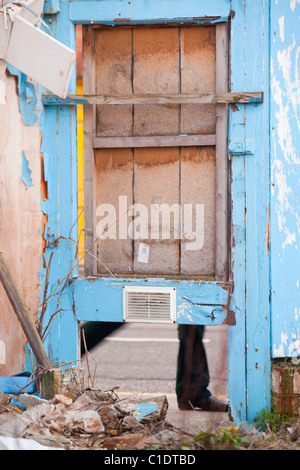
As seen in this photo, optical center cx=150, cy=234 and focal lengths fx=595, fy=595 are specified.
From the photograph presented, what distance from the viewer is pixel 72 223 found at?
418 centimetres

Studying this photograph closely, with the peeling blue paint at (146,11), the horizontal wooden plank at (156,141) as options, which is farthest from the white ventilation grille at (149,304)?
the peeling blue paint at (146,11)

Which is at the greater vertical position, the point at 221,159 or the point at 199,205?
the point at 221,159

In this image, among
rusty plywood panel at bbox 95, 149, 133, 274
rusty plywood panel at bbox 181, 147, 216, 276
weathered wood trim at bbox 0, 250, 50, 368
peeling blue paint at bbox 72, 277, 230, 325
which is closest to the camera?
weathered wood trim at bbox 0, 250, 50, 368

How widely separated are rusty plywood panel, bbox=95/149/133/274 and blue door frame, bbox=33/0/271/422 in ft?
0.66

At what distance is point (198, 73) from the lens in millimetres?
4152

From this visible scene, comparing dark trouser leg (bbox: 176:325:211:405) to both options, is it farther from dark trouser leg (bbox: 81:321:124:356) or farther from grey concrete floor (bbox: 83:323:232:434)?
dark trouser leg (bbox: 81:321:124:356)

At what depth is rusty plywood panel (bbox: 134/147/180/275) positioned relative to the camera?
4195 millimetres

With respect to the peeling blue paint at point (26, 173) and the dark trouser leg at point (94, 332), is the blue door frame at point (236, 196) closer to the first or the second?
the peeling blue paint at point (26, 173)

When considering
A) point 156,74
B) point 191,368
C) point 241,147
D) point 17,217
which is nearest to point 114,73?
point 156,74

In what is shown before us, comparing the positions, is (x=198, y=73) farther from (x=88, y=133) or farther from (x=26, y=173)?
(x=26, y=173)


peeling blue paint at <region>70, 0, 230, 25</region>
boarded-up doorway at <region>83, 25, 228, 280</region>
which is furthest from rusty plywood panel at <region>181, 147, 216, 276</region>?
peeling blue paint at <region>70, 0, 230, 25</region>

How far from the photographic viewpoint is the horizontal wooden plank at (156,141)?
4098mm

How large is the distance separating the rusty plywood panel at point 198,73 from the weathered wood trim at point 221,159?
0.21 ft

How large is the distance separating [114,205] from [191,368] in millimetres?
1827
